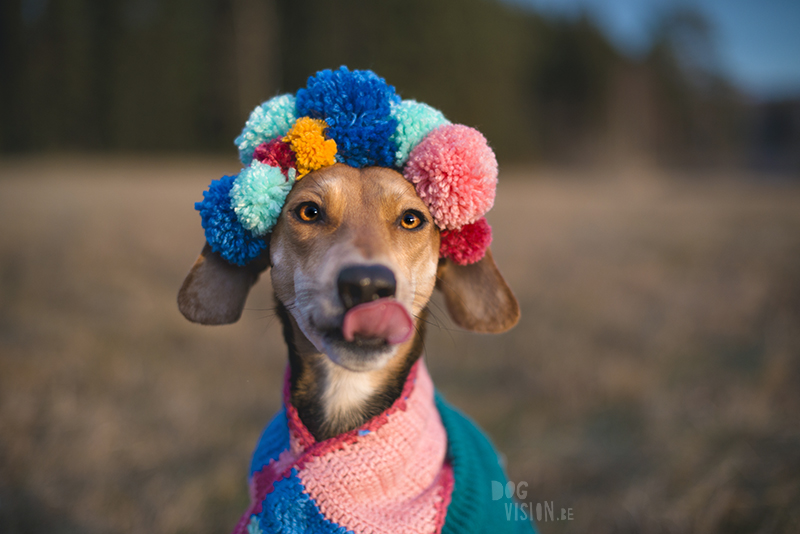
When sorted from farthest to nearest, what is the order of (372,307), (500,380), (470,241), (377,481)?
(500,380)
(470,241)
(377,481)
(372,307)

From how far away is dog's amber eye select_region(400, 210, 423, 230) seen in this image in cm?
201

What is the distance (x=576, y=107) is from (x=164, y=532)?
31.5 meters

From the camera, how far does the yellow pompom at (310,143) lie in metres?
1.86

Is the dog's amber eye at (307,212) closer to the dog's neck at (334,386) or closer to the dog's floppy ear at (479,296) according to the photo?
the dog's neck at (334,386)

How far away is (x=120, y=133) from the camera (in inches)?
757

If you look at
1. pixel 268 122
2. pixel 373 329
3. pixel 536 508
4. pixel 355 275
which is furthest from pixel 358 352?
pixel 536 508

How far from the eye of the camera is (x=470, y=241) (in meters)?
A: 2.09

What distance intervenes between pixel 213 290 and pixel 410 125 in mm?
1079

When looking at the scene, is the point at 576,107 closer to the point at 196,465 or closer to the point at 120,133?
the point at 120,133

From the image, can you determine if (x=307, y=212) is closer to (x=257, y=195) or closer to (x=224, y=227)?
(x=257, y=195)

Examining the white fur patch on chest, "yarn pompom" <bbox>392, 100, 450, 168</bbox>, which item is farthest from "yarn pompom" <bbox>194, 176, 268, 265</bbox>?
"yarn pompom" <bbox>392, 100, 450, 168</bbox>

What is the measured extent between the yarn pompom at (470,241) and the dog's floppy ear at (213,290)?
79 cm

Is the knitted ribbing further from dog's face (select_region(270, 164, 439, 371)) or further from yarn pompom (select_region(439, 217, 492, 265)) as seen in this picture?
yarn pompom (select_region(439, 217, 492, 265))

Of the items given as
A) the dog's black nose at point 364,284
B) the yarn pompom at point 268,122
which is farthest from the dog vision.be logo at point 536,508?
the yarn pompom at point 268,122
